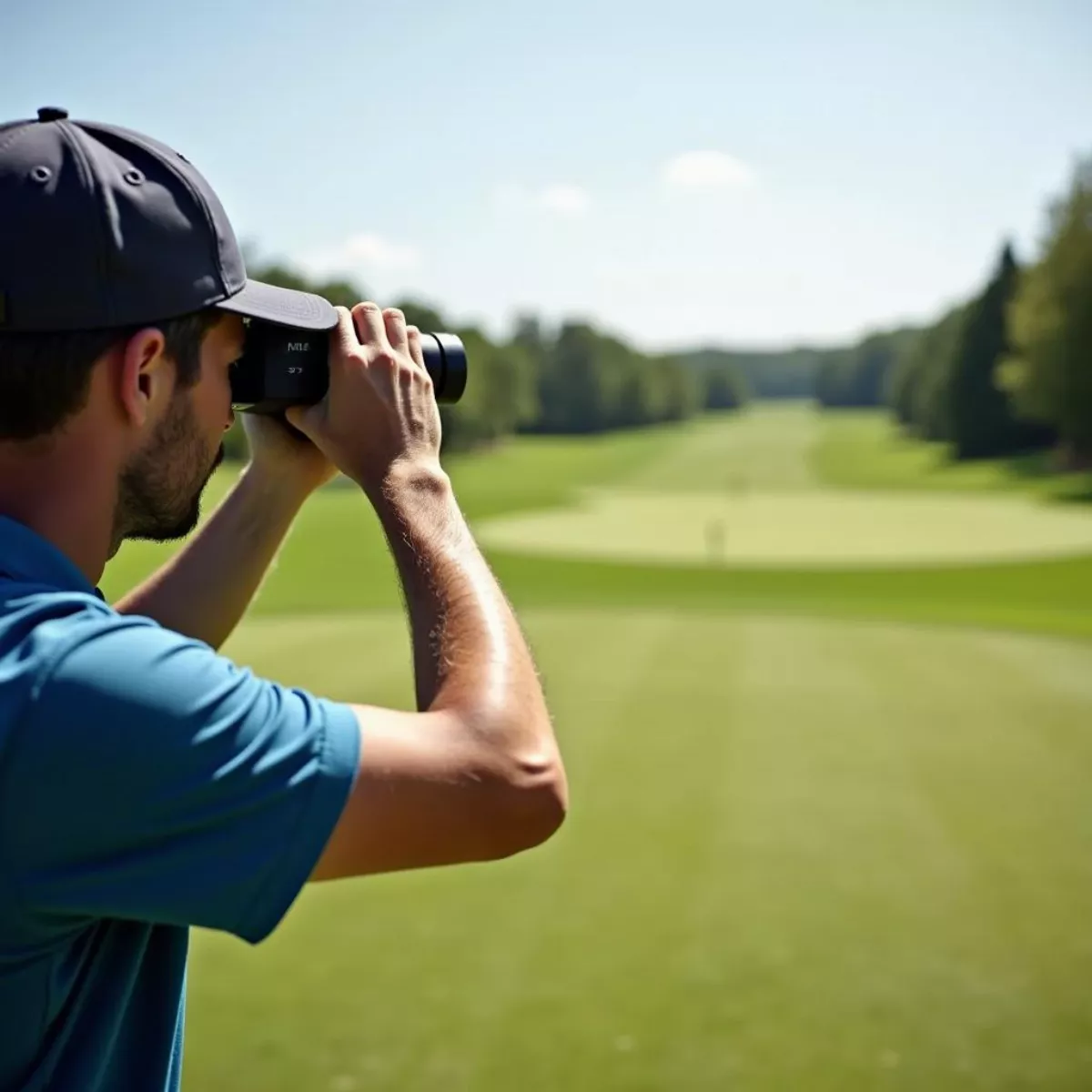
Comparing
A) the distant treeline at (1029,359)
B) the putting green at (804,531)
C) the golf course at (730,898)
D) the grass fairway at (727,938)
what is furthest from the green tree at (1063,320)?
the grass fairway at (727,938)

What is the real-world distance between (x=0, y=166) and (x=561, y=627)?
948 cm

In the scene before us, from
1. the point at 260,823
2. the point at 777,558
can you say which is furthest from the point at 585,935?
the point at 777,558

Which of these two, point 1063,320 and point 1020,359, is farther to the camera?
point 1020,359

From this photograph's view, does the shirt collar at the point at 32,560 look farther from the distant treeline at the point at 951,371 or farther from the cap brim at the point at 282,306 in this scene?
the distant treeline at the point at 951,371

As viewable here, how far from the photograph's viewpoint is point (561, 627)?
1069 cm

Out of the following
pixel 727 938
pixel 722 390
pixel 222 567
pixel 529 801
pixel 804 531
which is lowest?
pixel 804 531

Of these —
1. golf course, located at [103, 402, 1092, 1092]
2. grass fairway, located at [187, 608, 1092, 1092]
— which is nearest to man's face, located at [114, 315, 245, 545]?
golf course, located at [103, 402, 1092, 1092]

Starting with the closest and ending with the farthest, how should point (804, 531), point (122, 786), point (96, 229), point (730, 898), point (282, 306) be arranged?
point (122, 786) < point (96, 229) < point (282, 306) < point (730, 898) < point (804, 531)

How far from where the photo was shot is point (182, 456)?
142cm

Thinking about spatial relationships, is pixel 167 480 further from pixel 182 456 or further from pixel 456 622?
pixel 456 622

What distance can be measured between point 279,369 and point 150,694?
0.54 metres

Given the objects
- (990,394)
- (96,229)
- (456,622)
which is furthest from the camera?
(990,394)

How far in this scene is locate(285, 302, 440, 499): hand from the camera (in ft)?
5.07

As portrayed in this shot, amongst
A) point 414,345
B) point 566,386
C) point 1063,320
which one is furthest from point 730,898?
point 566,386
